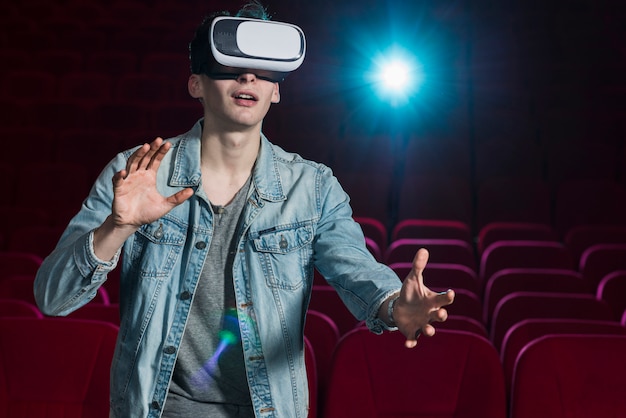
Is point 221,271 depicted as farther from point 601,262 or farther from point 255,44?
point 601,262

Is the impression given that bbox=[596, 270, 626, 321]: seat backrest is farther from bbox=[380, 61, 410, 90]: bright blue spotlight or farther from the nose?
bbox=[380, 61, 410, 90]: bright blue spotlight

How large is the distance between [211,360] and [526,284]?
83 centimetres

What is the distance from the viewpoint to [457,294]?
46.6 inches

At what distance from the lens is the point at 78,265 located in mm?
517

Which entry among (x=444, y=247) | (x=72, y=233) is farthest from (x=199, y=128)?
(x=444, y=247)

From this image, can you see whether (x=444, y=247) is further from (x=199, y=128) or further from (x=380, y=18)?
(x=380, y=18)

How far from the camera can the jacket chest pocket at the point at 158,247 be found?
0.56m

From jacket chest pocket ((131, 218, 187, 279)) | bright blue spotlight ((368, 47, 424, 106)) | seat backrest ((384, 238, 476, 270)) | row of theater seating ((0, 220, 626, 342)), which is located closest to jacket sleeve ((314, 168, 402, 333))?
jacket chest pocket ((131, 218, 187, 279))

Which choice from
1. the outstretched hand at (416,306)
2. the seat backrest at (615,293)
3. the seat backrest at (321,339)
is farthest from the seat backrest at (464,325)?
the outstretched hand at (416,306)

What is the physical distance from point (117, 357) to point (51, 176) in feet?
4.90

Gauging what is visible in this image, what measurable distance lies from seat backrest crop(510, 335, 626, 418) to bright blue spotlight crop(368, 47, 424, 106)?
1662 millimetres

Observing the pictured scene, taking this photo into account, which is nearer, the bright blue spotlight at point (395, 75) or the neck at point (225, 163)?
the neck at point (225, 163)

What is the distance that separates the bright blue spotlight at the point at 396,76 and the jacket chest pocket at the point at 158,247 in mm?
1948

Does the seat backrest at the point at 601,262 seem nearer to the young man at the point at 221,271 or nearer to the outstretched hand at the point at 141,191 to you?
the young man at the point at 221,271
